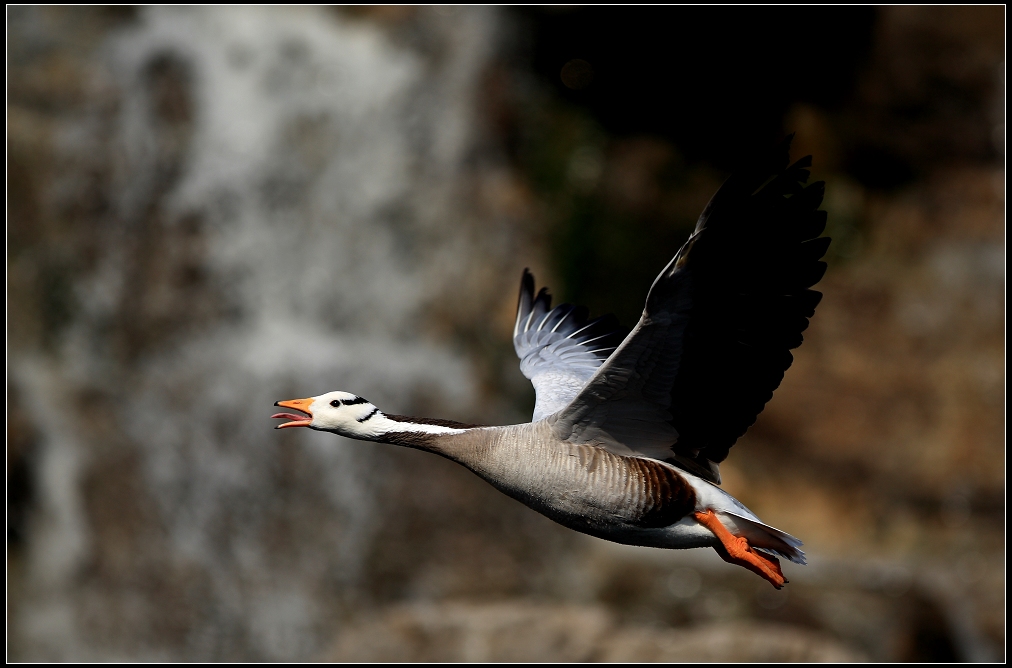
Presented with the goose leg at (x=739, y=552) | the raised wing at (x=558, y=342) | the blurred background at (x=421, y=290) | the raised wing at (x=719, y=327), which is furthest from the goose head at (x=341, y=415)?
the blurred background at (x=421, y=290)

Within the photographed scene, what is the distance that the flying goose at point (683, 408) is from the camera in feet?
12.2

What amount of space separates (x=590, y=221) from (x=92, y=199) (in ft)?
16.2

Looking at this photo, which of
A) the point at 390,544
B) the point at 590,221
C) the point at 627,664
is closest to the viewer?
the point at 627,664

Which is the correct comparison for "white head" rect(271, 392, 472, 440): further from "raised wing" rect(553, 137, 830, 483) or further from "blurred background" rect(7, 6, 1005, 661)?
"blurred background" rect(7, 6, 1005, 661)

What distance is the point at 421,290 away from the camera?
→ 10.7m

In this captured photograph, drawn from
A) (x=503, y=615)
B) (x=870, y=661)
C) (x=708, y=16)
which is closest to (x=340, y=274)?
(x=503, y=615)

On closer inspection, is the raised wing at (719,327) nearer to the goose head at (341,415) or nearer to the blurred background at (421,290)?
the goose head at (341,415)

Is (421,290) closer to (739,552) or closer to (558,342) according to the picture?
(558,342)

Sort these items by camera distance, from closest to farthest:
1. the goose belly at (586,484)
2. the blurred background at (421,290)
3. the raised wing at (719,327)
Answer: the raised wing at (719,327), the goose belly at (586,484), the blurred background at (421,290)

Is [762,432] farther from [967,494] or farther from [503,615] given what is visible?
[503,615]

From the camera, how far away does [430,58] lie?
11.0 m

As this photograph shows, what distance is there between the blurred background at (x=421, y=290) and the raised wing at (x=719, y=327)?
226 inches

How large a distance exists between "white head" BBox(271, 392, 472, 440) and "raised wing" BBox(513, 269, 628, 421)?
41.0 inches

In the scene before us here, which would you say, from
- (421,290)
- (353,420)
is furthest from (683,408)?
(421,290)
